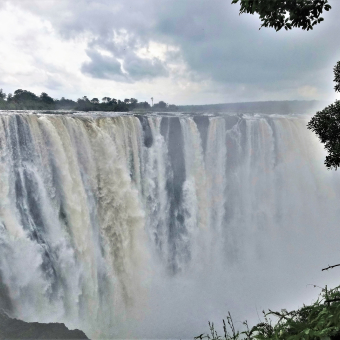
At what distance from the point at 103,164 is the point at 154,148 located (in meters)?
2.91

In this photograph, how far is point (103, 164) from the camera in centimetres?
1089

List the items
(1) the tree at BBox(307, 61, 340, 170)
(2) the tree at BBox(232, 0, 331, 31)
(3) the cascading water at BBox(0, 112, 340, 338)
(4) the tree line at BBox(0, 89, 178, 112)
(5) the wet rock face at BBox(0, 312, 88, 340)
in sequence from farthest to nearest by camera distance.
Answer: (4) the tree line at BBox(0, 89, 178, 112)
(3) the cascading water at BBox(0, 112, 340, 338)
(5) the wet rock face at BBox(0, 312, 88, 340)
(1) the tree at BBox(307, 61, 340, 170)
(2) the tree at BBox(232, 0, 331, 31)

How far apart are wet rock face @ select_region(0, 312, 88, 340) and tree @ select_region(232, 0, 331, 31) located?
22.1ft

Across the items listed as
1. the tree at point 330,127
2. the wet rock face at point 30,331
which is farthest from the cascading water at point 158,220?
the tree at point 330,127

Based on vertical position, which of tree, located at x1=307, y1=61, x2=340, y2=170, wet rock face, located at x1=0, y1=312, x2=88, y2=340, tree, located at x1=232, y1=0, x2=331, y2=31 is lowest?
wet rock face, located at x1=0, y1=312, x2=88, y2=340

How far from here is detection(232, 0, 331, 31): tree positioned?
3.12 meters

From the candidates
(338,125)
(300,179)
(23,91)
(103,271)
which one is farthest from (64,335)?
(23,91)

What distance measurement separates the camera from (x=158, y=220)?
13.0 metres

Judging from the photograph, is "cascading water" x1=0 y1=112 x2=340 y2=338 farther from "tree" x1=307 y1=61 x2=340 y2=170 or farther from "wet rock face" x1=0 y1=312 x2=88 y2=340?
"tree" x1=307 y1=61 x2=340 y2=170

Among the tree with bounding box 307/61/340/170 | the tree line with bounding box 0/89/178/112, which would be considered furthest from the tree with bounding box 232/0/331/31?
the tree line with bounding box 0/89/178/112

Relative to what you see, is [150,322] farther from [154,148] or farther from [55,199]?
[154,148]

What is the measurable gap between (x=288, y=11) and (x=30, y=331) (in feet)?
23.3

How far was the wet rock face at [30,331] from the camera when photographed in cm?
604

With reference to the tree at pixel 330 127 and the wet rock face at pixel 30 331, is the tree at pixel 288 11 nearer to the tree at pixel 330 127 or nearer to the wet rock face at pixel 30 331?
the tree at pixel 330 127
